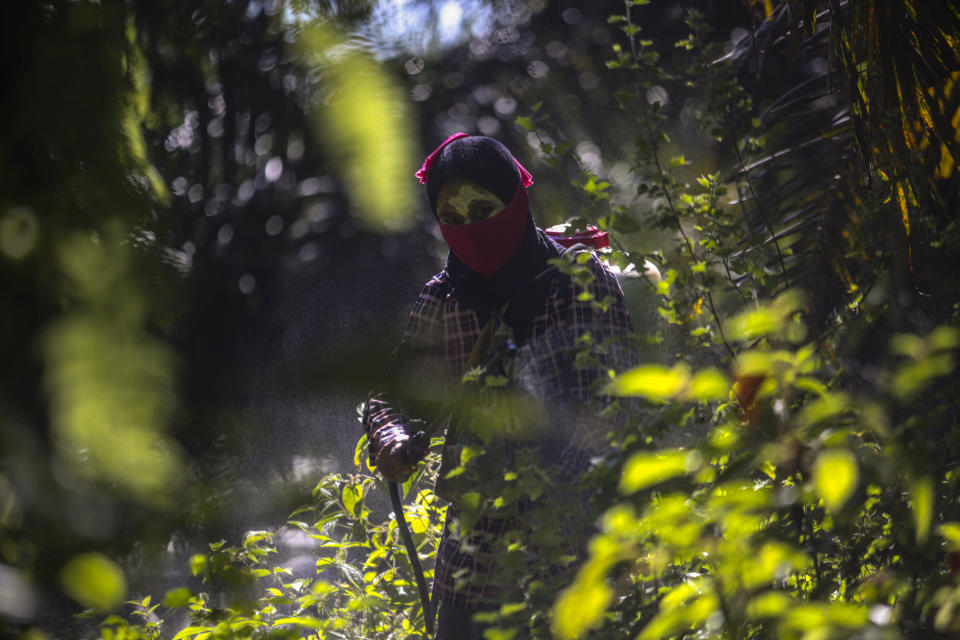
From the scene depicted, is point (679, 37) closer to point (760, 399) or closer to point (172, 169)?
point (760, 399)

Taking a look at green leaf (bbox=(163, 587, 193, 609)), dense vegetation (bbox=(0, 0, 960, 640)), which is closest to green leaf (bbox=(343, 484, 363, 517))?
dense vegetation (bbox=(0, 0, 960, 640))

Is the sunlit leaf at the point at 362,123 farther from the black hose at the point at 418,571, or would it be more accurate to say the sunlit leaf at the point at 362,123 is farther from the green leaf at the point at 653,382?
the black hose at the point at 418,571

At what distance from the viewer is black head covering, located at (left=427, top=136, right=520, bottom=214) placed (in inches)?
63.7

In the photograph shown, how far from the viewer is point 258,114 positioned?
520 millimetres

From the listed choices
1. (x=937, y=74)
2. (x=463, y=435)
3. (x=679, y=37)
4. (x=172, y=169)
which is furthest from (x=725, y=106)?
(x=679, y=37)

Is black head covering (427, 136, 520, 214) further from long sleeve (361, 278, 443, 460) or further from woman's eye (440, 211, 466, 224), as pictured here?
long sleeve (361, 278, 443, 460)

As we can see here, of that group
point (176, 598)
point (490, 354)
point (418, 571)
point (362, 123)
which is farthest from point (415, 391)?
point (362, 123)

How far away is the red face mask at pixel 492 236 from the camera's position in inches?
65.1

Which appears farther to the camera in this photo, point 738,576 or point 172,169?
point 738,576

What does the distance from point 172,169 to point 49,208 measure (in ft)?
0.29

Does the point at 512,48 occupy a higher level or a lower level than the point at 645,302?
higher

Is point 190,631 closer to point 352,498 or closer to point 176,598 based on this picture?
point 176,598

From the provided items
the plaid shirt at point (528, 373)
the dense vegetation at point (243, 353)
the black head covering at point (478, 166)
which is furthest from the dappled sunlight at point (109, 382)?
the black head covering at point (478, 166)

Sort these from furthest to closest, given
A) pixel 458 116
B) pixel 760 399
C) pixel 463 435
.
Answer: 1. pixel 458 116
2. pixel 463 435
3. pixel 760 399
